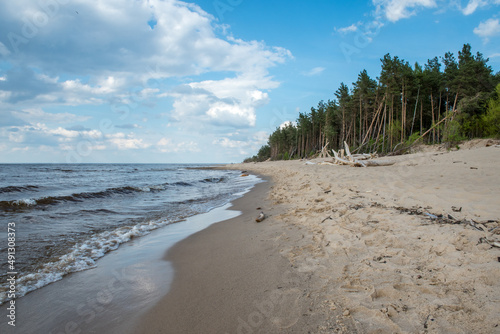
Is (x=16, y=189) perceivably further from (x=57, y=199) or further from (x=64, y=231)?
(x=64, y=231)

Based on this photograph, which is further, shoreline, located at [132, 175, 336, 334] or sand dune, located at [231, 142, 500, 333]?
shoreline, located at [132, 175, 336, 334]

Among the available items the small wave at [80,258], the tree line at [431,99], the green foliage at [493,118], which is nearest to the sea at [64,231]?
the small wave at [80,258]

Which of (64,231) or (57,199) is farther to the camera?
(57,199)

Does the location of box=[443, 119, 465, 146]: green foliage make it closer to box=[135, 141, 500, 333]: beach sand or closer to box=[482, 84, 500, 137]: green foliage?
box=[482, 84, 500, 137]: green foliage

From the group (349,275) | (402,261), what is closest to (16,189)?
(349,275)

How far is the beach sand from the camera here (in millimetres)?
2098

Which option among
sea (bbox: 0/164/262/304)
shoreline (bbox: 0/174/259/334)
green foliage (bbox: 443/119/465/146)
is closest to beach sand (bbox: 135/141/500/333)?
shoreline (bbox: 0/174/259/334)

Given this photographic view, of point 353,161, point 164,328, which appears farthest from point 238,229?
point 353,161

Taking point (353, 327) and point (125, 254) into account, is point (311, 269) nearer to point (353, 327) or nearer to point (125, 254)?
point (353, 327)

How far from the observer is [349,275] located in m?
2.84

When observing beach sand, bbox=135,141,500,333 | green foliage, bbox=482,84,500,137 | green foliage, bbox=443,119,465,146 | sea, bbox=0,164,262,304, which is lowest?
sea, bbox=0,164,262,304

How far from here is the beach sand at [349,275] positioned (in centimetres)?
210

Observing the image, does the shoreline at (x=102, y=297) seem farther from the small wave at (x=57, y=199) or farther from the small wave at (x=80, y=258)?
the small wave at (x=57, y=199)

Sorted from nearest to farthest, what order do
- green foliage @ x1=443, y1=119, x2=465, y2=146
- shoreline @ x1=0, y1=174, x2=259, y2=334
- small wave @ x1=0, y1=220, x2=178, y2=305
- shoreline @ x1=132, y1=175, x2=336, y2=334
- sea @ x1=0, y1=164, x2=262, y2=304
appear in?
shoreline @ x1=132, y1=175, x2=336, y2=334 → shoreline @ x1=0, y1=174, x2=259, y2=334 → small wave @ x1=0, y1=220, x2=178, y2=305 → sea @ x1=0, y1=164, x2=262, y2=304 → green foliage @ x1=443, y1=119, x2=465, y2=146
